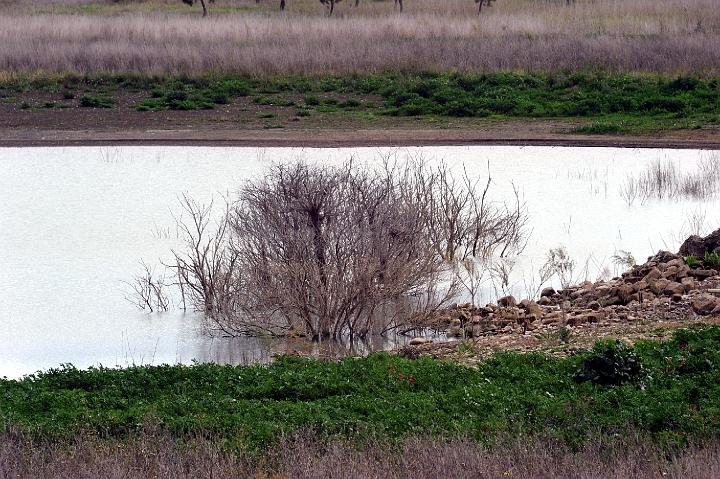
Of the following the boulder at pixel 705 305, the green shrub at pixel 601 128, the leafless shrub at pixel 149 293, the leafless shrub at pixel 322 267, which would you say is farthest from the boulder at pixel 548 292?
the green shrub at pixel 601 128

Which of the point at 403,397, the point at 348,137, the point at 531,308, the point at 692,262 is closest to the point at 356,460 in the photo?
the point at 403,397

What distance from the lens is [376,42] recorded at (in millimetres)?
35625

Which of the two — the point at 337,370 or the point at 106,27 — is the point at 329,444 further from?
the point at 106,27

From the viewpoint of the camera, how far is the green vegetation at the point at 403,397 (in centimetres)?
855

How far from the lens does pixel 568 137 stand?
26672mm

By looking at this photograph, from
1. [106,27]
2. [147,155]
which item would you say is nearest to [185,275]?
[147,155]

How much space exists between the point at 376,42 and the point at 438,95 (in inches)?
232

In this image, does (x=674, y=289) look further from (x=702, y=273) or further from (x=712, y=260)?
(x=712, y=260)

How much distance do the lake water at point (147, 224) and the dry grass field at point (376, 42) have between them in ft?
25.0

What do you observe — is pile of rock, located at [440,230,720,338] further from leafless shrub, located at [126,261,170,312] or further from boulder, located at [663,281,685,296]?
leafless shrub, located at [126,261,170,312]

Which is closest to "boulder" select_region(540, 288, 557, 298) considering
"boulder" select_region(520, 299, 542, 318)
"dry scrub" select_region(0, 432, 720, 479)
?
"boulder" select_region(520, 299, 542, 318)

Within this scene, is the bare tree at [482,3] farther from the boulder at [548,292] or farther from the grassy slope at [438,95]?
the boulder at [548,292]

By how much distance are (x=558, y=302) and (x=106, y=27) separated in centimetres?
2950

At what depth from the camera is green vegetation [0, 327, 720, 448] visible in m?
8.55
